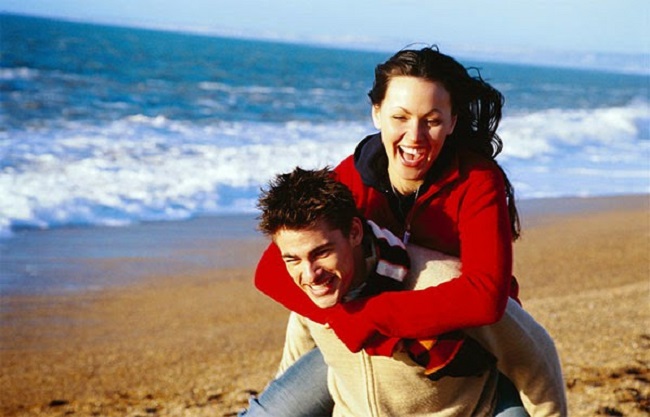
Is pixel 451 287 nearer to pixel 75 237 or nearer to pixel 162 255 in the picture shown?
pixel 162 255

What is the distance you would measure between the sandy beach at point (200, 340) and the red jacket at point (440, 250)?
2.54 m

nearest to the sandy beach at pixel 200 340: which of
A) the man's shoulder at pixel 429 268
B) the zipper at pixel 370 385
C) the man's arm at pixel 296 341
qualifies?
the man's arm at pixel 296 341

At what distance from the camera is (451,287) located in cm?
266

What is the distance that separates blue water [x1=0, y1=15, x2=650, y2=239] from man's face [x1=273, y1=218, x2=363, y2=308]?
2.90 feet

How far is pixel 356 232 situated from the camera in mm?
2756

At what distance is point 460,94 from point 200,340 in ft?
14.0

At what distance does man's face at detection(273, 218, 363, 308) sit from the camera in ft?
8.84

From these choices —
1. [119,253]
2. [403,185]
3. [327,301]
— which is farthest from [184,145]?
[327,301]

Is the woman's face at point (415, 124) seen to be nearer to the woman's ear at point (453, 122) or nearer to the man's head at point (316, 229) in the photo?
the woman's ear at point (453, 122)

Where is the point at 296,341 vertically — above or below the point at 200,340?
above

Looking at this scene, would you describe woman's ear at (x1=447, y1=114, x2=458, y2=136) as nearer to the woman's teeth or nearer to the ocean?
the woman's teeth

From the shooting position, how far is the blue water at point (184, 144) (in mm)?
11078

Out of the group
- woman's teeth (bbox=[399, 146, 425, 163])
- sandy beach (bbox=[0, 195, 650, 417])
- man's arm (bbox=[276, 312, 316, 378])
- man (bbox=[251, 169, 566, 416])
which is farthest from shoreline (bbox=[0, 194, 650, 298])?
woman's teeth (bbox=[399, 146, 425, 163])

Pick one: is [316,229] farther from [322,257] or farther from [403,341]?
[403,341]
